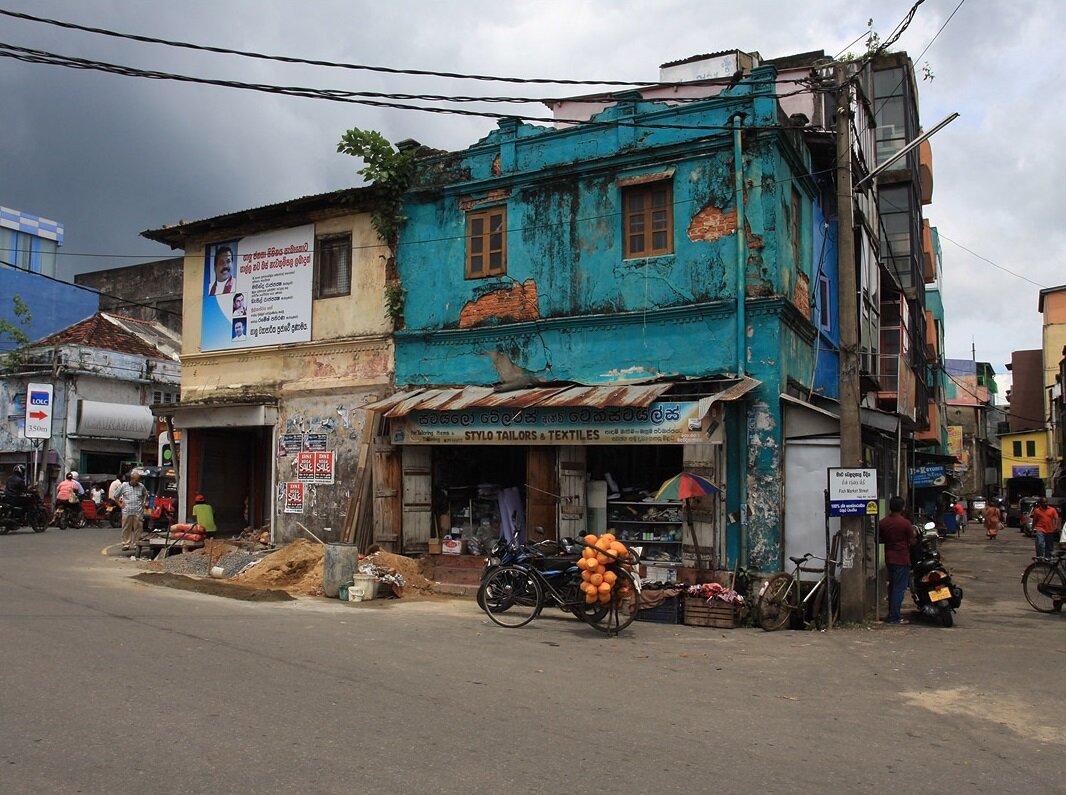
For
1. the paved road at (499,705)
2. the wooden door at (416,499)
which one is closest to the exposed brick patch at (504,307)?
the wooden door at (416,499)

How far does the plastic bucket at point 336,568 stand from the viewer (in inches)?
544

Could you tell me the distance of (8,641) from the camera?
8531mm

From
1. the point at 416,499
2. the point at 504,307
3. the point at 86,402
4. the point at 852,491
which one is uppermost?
the point at 504,307


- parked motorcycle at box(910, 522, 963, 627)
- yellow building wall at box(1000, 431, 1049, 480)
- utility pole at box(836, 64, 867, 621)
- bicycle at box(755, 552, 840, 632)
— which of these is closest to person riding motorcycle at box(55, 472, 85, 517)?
bicycle at box(755, 552, 840, 632)

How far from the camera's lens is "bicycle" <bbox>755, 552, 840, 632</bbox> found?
11.7 metres

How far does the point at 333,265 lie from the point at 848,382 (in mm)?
10180

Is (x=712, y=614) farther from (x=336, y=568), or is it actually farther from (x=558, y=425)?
(x=336, y=568)

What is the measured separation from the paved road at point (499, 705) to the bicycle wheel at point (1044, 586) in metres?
1.08

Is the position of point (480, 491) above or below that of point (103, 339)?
below

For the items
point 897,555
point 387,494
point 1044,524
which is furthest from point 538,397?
point 1044,524

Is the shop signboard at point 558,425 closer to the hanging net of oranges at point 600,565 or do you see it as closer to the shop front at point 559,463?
the shop front at point 559,463

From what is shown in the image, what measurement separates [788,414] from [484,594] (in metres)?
5.26

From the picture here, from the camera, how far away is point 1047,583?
42.6ft

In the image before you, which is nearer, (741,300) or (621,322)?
(741,300)
